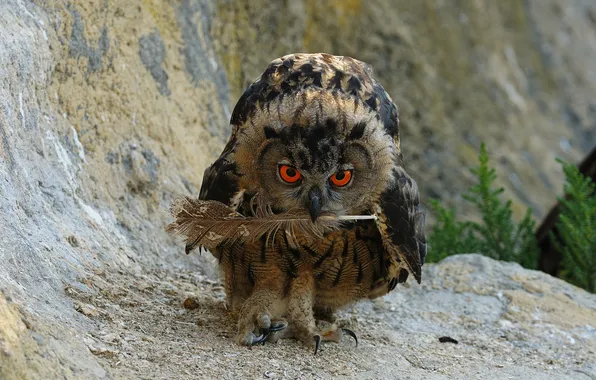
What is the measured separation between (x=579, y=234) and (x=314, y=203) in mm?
2625

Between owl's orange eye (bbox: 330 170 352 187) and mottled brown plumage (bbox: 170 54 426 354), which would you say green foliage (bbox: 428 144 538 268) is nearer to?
mottled brown plumage (bbox: 170 54 426 354)

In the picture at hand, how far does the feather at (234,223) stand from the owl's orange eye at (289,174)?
14 cm

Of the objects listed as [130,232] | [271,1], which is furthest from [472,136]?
[130,232]

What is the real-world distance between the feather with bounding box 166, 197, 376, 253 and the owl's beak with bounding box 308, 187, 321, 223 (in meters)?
0.05

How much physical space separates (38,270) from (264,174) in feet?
3.18

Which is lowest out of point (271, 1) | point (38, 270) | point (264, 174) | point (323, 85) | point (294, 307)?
point (294, 307)

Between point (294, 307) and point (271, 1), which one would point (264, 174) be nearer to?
point (294, 307)

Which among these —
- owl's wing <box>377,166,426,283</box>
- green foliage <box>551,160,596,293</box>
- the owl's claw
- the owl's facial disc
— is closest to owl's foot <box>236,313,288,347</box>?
the owl's claw

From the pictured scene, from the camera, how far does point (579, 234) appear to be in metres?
5.15

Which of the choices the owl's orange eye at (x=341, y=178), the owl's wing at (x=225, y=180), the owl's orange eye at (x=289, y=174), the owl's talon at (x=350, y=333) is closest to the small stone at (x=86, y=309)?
the owl's wing at (x=225, y=180)

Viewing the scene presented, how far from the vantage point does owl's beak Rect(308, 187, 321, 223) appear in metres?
3.18

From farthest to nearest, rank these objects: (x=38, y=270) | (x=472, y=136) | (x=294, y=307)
→ (x=472, y=136) → (x=294, y=307) → (x=38, y=270)

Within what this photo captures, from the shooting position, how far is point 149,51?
4.88m

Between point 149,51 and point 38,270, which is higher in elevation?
point 149,51
